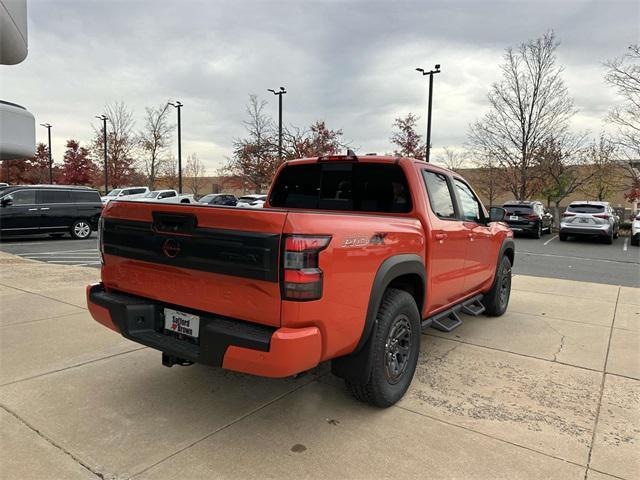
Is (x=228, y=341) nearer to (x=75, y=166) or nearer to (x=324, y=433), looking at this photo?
(x=324, y=433)

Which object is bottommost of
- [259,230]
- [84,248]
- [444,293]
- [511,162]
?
[84,248]

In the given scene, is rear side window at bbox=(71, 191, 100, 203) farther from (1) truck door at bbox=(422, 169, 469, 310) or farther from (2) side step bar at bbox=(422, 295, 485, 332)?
(1) truck door at bbox=(422, 169, 469, 310)

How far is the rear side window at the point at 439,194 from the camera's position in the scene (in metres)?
4.10

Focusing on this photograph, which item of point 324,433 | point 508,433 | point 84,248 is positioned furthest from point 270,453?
point 84,248

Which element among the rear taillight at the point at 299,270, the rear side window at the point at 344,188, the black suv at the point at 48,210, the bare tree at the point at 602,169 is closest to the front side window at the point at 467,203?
the rear side window at the point at 344,188

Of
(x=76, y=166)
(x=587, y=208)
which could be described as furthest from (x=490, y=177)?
(x=76, y=166)

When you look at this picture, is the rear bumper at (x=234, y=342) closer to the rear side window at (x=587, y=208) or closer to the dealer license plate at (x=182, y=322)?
the dealer license plate at (x=182, y=322)

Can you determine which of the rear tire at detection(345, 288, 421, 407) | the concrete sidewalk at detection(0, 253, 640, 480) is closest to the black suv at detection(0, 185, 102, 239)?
the concrete sidewalk at detection(0, 253, 640, 480)

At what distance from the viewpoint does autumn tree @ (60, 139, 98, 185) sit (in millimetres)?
39062

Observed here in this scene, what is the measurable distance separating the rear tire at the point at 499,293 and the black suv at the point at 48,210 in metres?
14.4

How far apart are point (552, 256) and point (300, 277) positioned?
43.6 feet

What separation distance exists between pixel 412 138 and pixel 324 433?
27.5 m

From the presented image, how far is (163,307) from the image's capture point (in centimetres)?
305

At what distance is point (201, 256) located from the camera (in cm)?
273
